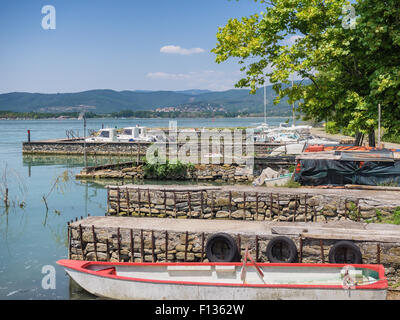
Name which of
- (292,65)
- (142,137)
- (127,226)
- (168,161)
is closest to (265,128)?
(142,137)

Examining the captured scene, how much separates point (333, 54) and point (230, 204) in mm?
11387

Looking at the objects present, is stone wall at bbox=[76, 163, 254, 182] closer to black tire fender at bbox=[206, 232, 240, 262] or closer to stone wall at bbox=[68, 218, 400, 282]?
stone wall at bbox=[68, 218, 400, 282]

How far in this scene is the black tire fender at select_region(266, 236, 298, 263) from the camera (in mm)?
12648

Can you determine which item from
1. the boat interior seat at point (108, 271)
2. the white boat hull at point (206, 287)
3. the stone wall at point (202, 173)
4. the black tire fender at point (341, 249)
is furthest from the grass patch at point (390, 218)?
the stone wall at point (202, 173)

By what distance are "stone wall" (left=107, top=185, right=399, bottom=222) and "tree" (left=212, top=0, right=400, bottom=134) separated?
25.3ft

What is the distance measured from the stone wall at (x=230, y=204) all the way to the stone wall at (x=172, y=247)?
454 cm

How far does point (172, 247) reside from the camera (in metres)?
13.9

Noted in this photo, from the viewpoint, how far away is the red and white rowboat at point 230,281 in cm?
1023

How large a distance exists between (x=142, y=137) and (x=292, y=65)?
3425 cm

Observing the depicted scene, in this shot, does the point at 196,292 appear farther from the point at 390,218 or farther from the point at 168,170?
the point at 168,170

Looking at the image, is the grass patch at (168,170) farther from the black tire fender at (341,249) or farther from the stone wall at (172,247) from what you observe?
the black tire fender at (341,249)

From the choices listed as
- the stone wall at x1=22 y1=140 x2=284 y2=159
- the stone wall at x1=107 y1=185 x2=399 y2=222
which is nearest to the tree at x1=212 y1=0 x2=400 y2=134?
the stone wall at x1=107 y1=185 x2=399 y2=222
